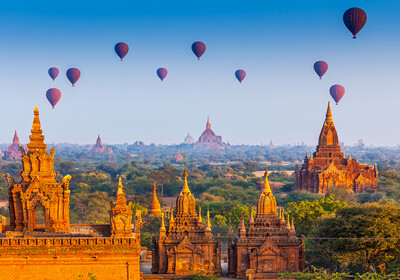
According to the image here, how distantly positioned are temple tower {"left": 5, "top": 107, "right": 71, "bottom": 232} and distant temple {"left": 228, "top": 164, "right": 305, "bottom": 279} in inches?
410

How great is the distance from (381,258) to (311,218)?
47.8 ft

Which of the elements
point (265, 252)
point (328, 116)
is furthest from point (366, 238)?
point (328, 116)

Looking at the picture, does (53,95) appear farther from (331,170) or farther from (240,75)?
(331,170)

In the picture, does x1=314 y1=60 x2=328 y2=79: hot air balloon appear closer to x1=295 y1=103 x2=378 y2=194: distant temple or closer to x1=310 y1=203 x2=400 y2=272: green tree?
x1=295 y1=103 x2=378 y2=194: distant temple

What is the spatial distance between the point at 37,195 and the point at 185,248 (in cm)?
931

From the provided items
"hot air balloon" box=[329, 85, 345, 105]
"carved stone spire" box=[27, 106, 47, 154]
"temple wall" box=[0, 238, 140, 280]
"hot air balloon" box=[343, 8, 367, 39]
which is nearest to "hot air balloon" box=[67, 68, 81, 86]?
"hot air balloon" box=[329, 85, 345, 105]

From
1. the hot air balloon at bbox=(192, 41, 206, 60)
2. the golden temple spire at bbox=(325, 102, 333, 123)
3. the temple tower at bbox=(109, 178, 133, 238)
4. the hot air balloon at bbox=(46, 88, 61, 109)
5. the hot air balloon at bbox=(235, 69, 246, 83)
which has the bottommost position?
the temple tower at bbox=(109, 178, 133, 238)

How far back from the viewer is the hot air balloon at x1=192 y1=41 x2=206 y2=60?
95000 millimetres

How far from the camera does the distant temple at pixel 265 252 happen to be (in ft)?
108

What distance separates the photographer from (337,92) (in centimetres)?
10362

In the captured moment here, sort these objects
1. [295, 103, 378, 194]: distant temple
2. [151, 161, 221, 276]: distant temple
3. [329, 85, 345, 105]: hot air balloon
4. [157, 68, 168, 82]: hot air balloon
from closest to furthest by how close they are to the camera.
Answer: [151, 161, 221, 276]: distant temple → [295, 103, 378, 194]: distant temple → [329, 85, 345, 105]: hot air balloon → [157, 68, 168, 82]: hot air balloon

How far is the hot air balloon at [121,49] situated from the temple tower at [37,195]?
63.6 m

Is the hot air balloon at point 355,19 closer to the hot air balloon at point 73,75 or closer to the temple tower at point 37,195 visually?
the hot air balloon at point 73,75

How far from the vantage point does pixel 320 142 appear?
8769 cm
